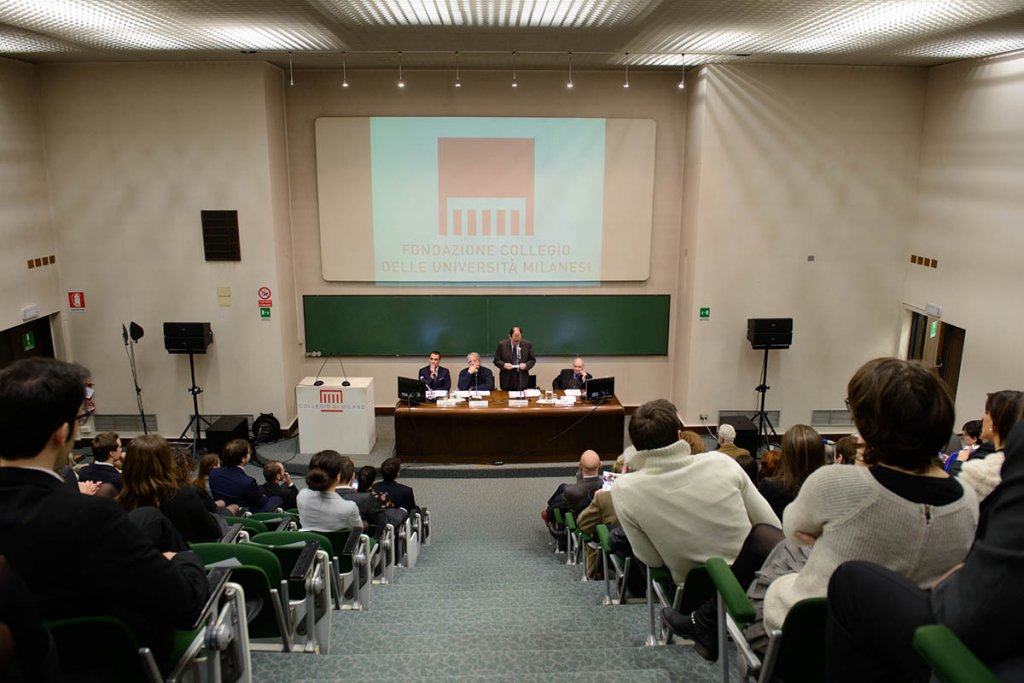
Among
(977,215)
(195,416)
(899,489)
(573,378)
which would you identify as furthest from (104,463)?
(977,215)

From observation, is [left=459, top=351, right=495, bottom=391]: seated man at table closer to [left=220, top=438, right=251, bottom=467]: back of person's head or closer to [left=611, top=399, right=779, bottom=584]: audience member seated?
Answer: [left=220, top=438, right=251, bottom=467]: back of person's head

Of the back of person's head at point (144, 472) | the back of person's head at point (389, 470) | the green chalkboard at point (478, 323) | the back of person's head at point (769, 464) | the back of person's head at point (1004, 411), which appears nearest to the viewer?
the back of person's head at point (144, 472)

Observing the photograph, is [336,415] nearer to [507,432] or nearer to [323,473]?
[507,432]

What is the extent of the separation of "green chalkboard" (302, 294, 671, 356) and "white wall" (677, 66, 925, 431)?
0.88m

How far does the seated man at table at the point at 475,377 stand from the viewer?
9.51 m

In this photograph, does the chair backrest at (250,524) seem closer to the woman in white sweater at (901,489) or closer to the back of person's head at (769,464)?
the back of person's head at (769,464)

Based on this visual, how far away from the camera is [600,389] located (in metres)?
8.88

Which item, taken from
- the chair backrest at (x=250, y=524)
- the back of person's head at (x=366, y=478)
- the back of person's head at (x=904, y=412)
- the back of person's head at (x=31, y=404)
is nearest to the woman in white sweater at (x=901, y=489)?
the back of person's head at (x=904, y=412)

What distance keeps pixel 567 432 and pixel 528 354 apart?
4.07ft

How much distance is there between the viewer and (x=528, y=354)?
31.6ft

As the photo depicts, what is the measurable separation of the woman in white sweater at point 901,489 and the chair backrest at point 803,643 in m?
0.22

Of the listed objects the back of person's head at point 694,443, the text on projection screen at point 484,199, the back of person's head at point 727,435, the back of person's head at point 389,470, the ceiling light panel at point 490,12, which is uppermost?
the ceiling light panel at point 490,12

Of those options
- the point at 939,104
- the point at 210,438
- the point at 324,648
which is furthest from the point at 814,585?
the point at 939,104

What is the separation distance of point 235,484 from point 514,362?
15.3 ft
